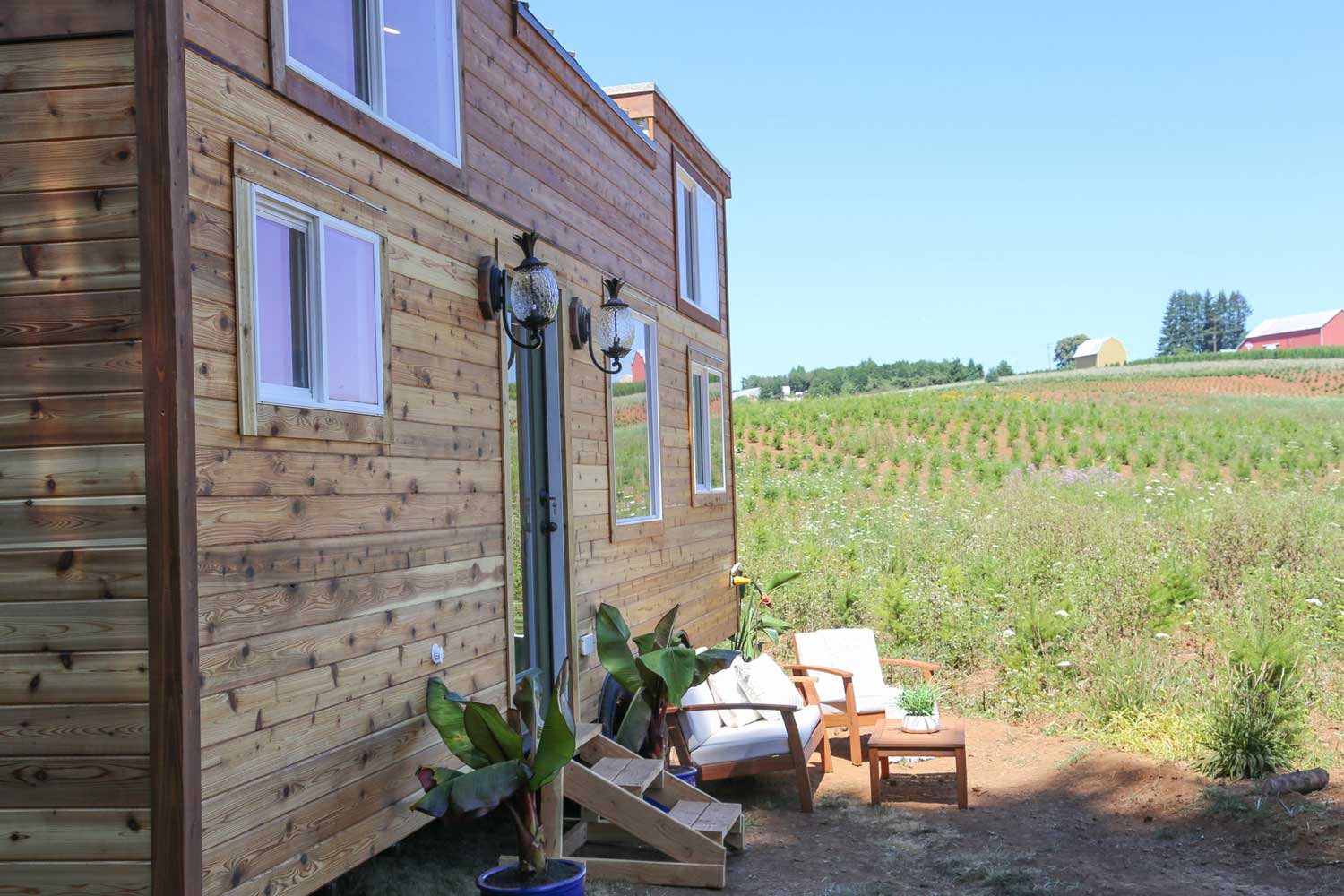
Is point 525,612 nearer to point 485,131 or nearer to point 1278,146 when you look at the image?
point 485,131

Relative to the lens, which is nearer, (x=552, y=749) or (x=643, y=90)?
(x=552, y=749)

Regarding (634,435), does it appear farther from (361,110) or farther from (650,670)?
(361,110)

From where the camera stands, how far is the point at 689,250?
31.1ft

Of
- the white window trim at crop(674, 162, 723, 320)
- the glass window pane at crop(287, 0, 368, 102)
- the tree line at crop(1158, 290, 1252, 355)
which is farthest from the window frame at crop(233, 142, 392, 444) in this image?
the tree line at crop(1158, 290, 1252, 355)

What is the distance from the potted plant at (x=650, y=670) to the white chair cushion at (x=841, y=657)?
241 centimetres

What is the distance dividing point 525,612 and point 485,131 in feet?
8.32

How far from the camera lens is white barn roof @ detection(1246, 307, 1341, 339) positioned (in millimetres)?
76250

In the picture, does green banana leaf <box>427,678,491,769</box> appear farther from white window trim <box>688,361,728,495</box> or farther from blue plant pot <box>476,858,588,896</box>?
white window trim <box>688,361,728,495</box>

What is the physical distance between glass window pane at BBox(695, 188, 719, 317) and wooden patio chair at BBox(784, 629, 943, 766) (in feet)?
10.4

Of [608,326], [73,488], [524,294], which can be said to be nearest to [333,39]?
[524,294]

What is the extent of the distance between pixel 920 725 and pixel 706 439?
3592 millimetres

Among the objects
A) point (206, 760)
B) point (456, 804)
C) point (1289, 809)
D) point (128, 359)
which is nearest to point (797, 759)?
point (1289, 809)

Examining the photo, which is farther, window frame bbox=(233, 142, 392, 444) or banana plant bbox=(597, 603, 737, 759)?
banana plant bbox=(597, 603, 737, 759)

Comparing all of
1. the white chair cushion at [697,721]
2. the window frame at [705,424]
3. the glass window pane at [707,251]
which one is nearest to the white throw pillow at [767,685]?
the white chair cushion at [697,721]
